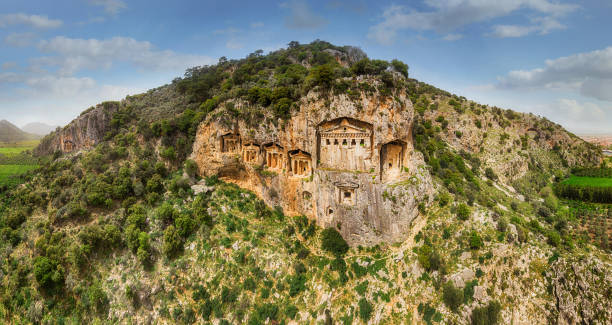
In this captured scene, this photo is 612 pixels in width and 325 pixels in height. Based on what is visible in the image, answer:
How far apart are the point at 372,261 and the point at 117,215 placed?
116 ft

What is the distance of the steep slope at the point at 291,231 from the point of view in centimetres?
2725

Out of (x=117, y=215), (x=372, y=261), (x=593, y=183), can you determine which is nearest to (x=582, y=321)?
(x=372, y=261)

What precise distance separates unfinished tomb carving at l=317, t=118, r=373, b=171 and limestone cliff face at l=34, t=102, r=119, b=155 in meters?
45.8

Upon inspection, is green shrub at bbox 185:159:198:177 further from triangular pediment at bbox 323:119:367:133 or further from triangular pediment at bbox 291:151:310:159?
triangular pediment at bbox 323:119:367:133

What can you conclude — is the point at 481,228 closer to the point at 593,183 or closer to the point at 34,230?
the point at 593,183

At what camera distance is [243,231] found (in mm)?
34812

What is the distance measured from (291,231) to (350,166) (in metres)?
12.2

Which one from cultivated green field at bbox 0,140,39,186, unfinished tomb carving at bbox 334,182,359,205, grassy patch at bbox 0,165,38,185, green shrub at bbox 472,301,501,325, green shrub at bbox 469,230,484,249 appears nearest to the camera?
green shrub at bbox 472,301,501,325

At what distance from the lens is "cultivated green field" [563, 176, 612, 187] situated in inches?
2020

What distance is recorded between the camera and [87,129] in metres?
50.5

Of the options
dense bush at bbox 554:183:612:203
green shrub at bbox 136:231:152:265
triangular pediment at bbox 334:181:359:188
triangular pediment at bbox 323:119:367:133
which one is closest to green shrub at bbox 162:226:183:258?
green shrub at bbox 136:231:152:265

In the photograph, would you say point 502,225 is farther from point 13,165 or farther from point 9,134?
point 9,134

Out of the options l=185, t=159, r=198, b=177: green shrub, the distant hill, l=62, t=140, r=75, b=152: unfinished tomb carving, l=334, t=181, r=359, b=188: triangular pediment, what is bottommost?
l=334, t=181, r=359, b=188: triangular pediment

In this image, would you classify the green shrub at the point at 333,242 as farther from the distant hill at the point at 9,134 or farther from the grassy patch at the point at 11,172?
the distant hill at the point at 9,134
